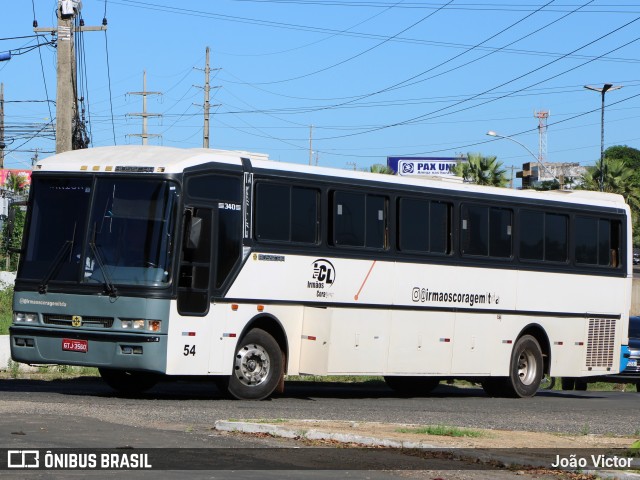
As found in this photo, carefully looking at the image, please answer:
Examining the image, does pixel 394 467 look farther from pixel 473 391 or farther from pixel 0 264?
pixel 0 264

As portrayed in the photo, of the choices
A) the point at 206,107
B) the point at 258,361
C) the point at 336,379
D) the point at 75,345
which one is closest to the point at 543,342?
the point at 336,379

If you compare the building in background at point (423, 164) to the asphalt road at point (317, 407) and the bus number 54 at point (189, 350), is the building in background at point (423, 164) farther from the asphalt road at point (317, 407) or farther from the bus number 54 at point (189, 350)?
the bus number 54 at point (189, 350)

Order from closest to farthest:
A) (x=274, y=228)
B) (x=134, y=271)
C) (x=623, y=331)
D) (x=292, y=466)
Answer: (x=292, y=466)
(x=134, y=271)
(x=274, y=228)
(x=623, y=331)

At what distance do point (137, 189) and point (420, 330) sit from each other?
19.2 ft

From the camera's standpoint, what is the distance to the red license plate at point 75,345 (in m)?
17.7

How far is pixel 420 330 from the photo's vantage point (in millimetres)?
21516

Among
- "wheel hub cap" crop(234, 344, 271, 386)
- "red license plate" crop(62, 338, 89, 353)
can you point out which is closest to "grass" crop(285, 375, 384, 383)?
"wheel hub cap" crop(234, 344, 271, 386)

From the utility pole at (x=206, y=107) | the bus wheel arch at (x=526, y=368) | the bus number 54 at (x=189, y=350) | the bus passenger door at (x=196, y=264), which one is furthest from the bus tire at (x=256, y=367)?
the utility pole at (x=206, y=107)

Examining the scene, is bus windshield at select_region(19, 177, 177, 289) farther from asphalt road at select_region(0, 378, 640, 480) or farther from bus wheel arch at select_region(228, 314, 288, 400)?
bus wheel arch at select_region(228, 314, 288, 400)

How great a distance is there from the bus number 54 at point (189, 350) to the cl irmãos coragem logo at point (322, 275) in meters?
2.44

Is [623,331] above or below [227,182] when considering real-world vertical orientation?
below

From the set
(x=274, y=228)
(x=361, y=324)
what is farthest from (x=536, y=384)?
(x=274, y=228)

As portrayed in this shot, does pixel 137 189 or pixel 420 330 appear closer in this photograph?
pixel 137 189

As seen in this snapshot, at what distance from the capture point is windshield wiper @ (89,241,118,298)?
1755cm
